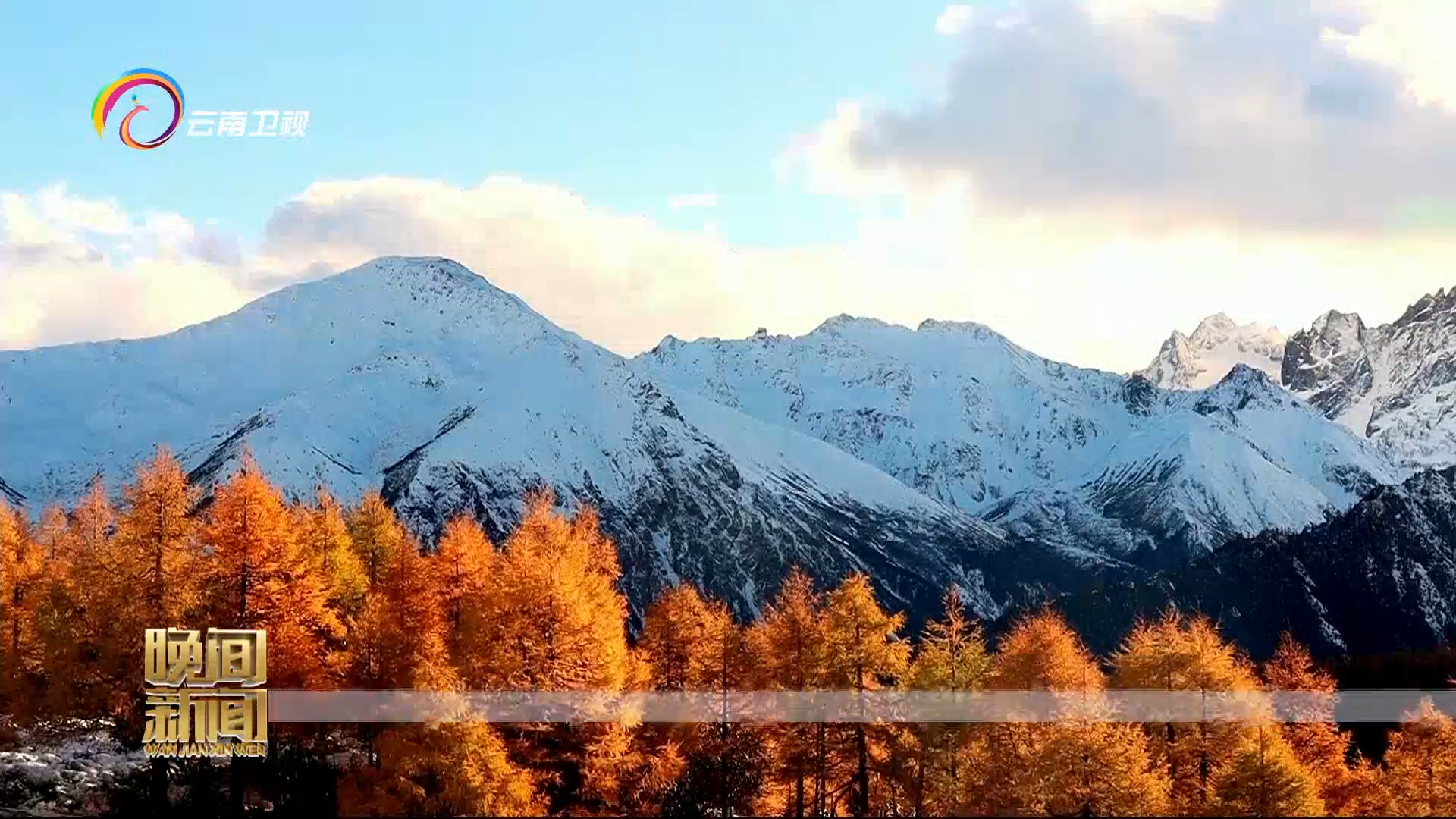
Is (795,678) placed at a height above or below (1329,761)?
above

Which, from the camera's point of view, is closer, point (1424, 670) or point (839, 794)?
point (839, 794)

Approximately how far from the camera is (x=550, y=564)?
5419cm

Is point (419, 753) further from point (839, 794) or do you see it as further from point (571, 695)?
point (839, 794)

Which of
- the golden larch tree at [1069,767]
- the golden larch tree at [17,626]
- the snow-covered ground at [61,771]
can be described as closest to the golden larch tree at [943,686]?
the golden larch tree at [1069,767]

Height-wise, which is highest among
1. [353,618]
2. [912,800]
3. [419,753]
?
[353,618]

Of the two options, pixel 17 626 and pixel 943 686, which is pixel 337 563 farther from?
pixel 943 686

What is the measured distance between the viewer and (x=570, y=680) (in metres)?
52.9

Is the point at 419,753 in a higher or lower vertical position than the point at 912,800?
higher

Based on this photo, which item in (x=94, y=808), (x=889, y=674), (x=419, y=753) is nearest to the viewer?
(x=419, y=753)

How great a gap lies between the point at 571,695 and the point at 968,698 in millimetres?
20391

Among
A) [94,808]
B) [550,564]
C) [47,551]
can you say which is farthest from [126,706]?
[47,551]

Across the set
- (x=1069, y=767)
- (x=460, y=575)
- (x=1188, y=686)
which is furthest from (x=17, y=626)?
(x=1188, y=686)

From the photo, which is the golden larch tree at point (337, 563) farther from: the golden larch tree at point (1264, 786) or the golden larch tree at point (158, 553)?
the golden larch tree at point (1264, 786)

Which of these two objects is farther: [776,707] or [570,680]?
[776,707]
